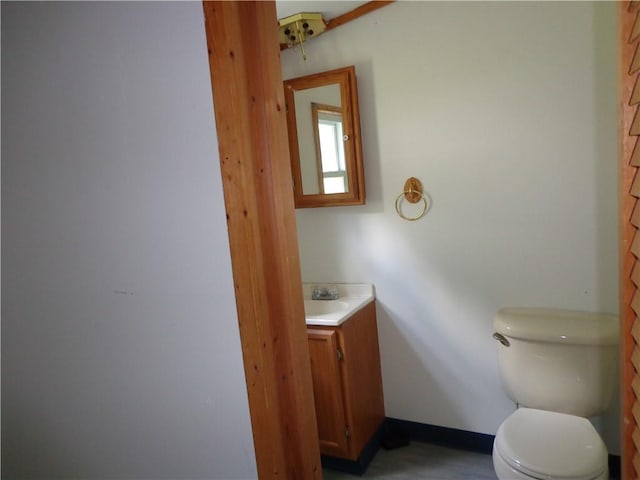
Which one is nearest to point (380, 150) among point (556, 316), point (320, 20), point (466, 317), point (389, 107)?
point (389, 107)

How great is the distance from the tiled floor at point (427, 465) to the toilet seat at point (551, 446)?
0.48m

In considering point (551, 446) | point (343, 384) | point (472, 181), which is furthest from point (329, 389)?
point (472, 181)

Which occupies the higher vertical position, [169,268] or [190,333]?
[169,268]

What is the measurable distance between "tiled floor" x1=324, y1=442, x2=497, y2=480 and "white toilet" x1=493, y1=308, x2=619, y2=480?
0.42 metres

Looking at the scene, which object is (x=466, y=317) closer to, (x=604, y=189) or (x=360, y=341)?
(x=360, y=341)

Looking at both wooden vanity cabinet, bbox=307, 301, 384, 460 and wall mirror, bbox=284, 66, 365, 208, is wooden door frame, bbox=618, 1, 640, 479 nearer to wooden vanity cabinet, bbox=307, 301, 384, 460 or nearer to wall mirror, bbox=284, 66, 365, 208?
wooden vanity cabinet, bbox=307, 301, 384, 460

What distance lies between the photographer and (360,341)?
1950 millimetres

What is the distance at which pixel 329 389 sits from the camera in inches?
72.9

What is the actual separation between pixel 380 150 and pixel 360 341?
99cm

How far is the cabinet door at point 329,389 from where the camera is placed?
181 centimetres

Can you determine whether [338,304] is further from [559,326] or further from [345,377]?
[559,326]

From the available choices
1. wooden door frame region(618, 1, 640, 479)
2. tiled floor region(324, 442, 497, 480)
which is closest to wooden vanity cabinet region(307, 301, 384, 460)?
tiled floor region(324, 442, 497, 480)

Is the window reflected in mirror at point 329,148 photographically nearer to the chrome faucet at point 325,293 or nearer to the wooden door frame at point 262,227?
the chrome faucet at point 325,293

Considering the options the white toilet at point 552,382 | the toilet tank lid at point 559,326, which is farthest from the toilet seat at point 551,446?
the toilet tank lid at point 559,326
